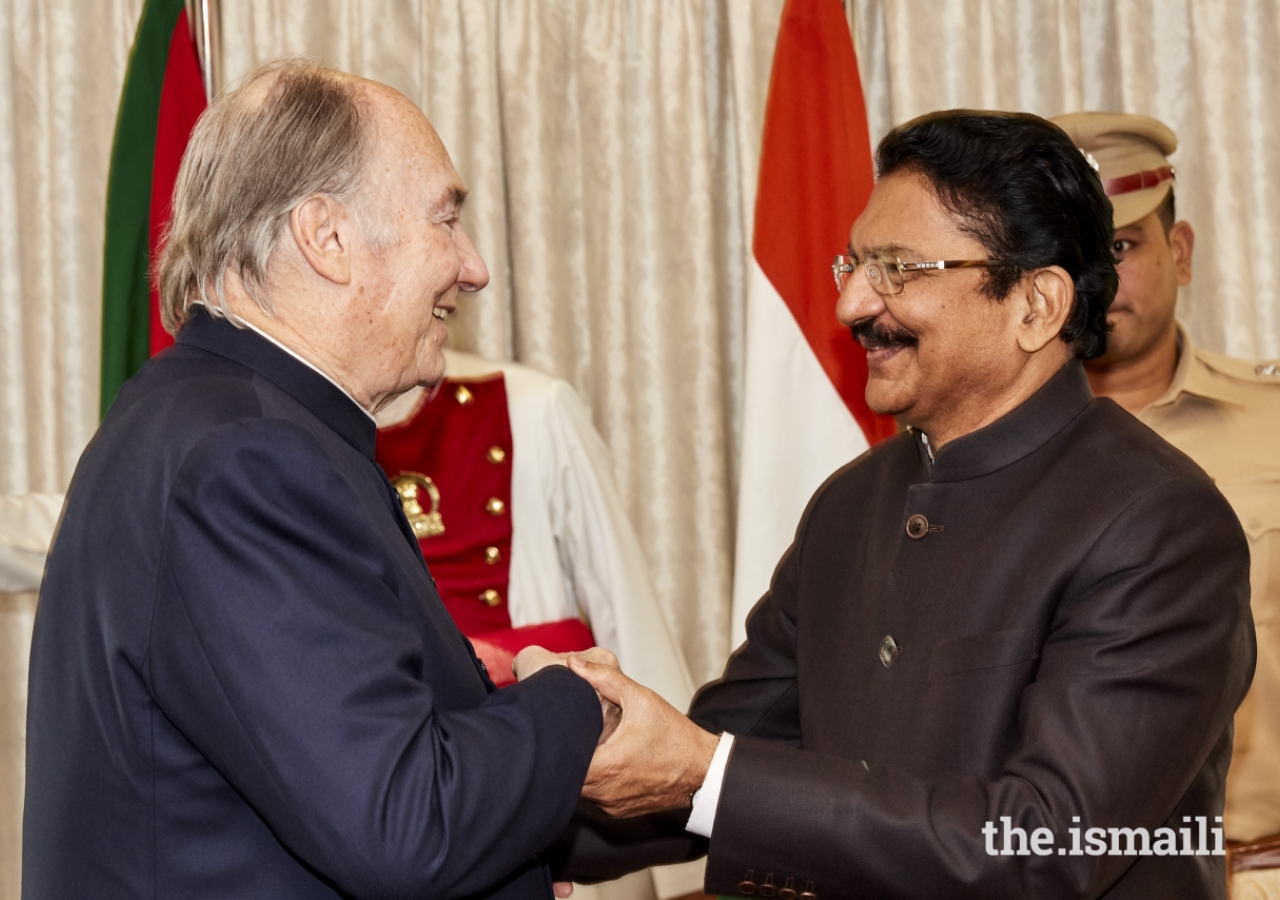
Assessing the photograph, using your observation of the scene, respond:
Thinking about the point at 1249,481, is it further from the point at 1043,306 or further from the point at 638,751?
the point at 638,751

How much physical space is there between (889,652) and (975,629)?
0.13 meters


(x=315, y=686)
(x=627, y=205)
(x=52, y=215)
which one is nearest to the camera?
(x=315, y=686)

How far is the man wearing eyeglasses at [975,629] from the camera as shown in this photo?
1.47m

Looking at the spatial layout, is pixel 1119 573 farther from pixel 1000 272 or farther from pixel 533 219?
pixel 533 219

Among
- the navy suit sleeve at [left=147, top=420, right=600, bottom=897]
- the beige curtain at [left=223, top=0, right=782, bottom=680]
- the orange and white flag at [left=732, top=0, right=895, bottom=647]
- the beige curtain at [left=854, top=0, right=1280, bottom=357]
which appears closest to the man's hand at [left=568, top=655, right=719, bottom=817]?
the navy suit sleeve at [left=147, top=420, right=600, bottom=897]

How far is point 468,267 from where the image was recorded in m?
1.54

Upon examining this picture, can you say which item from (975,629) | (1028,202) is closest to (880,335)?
(1028,202)

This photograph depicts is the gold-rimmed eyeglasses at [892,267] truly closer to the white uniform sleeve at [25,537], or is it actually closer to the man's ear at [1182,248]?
the man's ear at [1182,248]

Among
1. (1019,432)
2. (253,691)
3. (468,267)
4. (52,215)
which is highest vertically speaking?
(52,215)

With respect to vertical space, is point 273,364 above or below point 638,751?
above

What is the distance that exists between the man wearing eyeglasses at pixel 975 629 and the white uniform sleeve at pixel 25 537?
56.6 inches

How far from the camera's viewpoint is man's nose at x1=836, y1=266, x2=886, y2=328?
1.85m

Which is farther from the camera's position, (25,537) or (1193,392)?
(1193,392)

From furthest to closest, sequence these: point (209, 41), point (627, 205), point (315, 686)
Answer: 1. point (627, 205)
2. point (209, 41)
3. point (315, 686)
